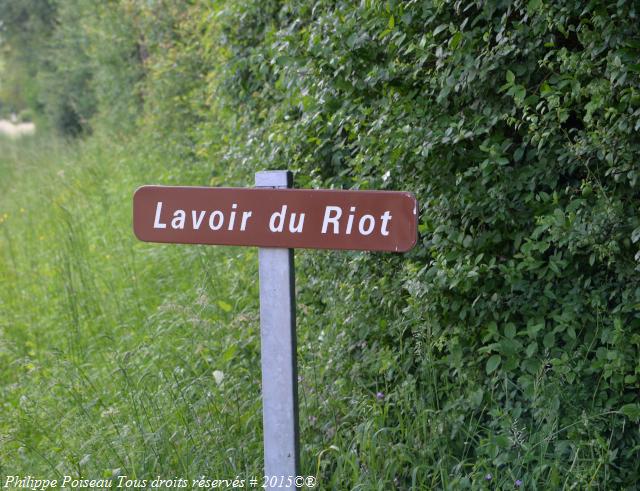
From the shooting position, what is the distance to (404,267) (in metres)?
3.70

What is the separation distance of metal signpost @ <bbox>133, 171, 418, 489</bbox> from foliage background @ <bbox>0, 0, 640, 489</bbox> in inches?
32.0

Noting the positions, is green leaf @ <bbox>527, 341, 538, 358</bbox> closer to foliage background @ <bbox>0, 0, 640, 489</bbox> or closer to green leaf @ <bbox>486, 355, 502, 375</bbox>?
foliage background @ <bbox>0, 0, 640, 489</bbox>

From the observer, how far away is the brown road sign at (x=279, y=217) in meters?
2.29

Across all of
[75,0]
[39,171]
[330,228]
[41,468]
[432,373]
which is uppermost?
[75,0]

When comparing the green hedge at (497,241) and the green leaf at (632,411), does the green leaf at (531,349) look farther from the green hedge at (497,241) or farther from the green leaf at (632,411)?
the green leaf at (632,411)

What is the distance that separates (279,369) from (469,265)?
123cm

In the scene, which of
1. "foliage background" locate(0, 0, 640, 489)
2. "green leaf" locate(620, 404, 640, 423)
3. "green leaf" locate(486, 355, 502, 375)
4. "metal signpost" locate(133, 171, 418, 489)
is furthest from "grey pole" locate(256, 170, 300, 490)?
"green leaf" locate(620, 404, 640, 423)

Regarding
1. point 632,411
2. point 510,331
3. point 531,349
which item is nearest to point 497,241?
point 510,331

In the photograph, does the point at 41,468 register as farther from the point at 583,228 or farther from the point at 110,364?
the point at 583,228

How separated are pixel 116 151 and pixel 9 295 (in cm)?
636

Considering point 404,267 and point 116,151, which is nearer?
point 404,267

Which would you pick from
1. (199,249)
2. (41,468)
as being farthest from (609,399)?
(199,249)

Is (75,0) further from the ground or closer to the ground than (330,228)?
further from the ground

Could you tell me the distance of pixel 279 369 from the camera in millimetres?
2379
